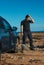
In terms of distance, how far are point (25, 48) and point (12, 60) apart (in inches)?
144

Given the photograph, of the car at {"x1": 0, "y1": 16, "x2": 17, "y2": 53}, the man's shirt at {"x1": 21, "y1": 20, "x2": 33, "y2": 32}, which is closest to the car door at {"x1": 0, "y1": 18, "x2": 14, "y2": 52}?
the car at {"x1": 0, "y1": 16, "x2": 17, "y2": 53}

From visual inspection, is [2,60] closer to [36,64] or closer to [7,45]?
[7,45]

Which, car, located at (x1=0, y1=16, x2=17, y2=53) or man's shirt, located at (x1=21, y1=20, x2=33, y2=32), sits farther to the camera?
man's shirt, located at (x1=21, y1=20, x2=33, y2=32)

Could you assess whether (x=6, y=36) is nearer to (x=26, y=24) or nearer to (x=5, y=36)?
(x=5, y=36)

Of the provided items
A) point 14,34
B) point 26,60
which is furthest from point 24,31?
point 26,60

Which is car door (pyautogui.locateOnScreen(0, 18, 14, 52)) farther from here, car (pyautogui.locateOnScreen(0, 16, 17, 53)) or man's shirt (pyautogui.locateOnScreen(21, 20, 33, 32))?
man's shirt (pyautogui.locateOnScreen(21, 20, 33, 32))

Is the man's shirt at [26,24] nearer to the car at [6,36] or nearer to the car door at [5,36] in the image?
the car at [6,36]

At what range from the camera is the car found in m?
10.3

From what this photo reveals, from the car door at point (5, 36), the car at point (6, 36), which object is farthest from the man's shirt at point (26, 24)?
Result: the car door at point (5, 36)

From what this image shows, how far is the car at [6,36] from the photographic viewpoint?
406 inches

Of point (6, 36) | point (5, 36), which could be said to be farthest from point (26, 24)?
point (5, 36)

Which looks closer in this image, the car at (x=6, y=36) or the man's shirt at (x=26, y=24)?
the car at (x=6, y=36)

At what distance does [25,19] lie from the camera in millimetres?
15383

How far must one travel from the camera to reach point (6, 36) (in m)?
10.7
